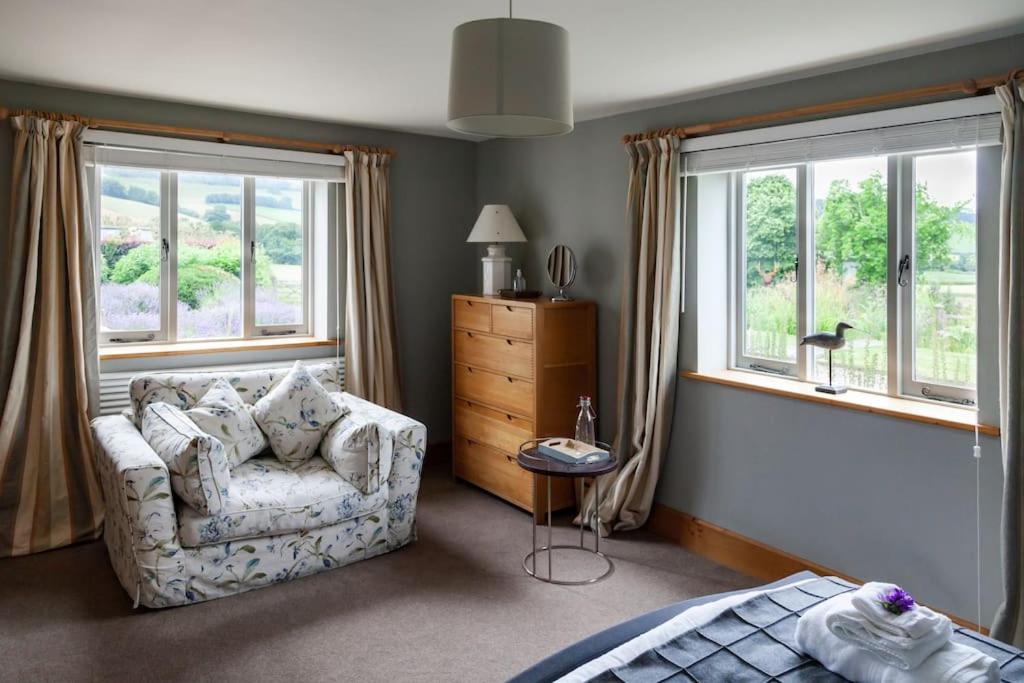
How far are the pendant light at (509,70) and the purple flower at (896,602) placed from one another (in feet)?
4.67

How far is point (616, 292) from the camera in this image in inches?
171

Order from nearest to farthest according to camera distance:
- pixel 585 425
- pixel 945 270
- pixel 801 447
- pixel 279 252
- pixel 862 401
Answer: pixel 945 270, pixel 862 401, pixel 801 447, pixel 585 425, pixel 279 252

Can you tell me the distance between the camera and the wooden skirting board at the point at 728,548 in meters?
3.48

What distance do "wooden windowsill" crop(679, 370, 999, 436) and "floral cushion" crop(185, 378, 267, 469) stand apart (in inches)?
88.1

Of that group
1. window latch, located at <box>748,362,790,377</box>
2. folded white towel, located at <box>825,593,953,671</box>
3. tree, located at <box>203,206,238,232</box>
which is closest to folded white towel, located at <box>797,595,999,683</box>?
folded white towel, located at <box>825,593,953,671</box>

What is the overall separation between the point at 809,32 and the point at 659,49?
566 mm

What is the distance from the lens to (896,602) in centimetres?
181

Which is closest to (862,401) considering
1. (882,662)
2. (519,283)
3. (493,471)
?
(882,662)

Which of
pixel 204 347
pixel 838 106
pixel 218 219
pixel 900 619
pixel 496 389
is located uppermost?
pixel 838 106

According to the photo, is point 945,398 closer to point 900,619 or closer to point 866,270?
point 866,270

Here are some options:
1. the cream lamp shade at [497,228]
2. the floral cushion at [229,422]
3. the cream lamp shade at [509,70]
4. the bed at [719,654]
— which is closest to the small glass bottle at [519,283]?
the cream lamp shade at [497,228]

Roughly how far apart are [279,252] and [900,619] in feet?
13.7

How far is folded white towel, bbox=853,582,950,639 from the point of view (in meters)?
1.72

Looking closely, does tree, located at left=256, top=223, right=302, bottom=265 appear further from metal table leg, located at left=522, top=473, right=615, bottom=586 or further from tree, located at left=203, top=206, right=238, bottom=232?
metal table leg, located at left=522, top=473, right=615, bottom=586
